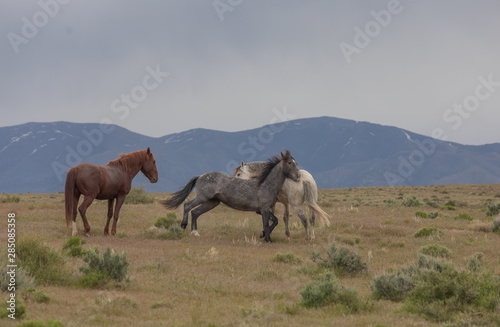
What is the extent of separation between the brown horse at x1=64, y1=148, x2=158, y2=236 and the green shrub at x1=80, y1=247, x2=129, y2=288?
5295mm

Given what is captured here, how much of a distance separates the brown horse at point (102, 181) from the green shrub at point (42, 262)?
187 inches

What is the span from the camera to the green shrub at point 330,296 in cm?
771

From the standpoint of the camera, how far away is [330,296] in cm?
793

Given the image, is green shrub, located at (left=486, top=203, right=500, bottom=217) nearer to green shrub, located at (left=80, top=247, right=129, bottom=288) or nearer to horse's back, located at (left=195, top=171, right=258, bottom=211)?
horse's back, located at (left=195, top=171, right=258, bottom=211)

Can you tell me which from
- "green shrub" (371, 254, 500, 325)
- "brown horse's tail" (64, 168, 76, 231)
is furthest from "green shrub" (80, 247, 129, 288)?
"brown horse's tail" (64, 168, 76, 231)

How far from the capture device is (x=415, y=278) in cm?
880

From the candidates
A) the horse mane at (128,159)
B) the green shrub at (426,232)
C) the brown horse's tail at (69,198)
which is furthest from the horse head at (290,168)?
the brown horse's tail at (69,198)

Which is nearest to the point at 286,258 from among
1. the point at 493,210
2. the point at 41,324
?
the point at 41,324

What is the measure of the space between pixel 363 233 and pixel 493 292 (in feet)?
32.4

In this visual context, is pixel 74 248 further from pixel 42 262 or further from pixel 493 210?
pixel 493 210

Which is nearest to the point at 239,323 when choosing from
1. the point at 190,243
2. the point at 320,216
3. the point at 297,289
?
the point at 297,289

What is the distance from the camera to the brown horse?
14.1 meters

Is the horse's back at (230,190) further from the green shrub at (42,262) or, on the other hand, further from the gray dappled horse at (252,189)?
the green shrub at (42,262)

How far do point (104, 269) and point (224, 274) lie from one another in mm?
2586
